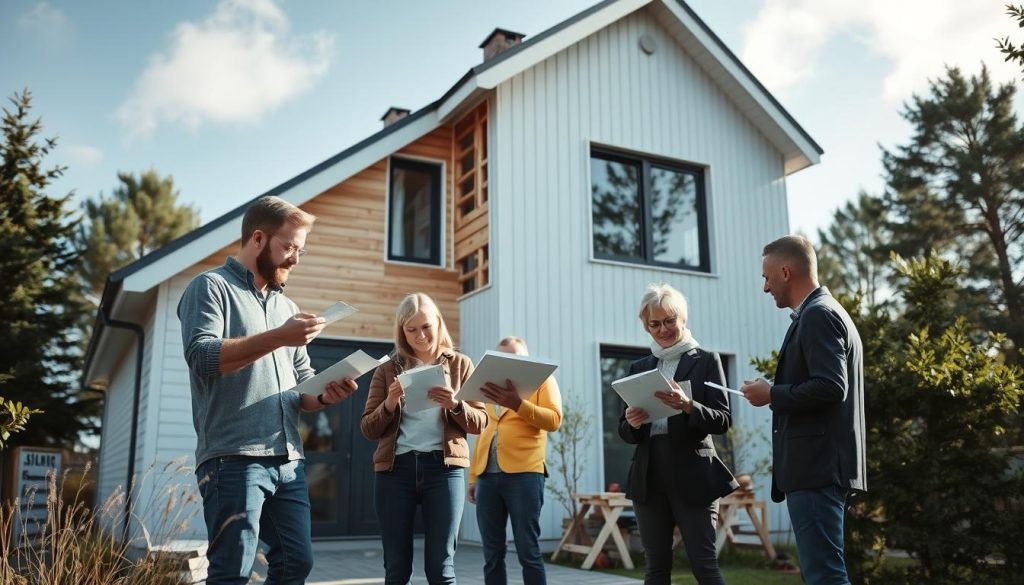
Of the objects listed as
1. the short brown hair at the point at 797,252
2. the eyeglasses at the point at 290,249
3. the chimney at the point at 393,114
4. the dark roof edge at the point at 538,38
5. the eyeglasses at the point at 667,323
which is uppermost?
the chimney at the point at 393,114

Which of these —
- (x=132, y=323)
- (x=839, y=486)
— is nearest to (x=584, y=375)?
(x=132, y=323)

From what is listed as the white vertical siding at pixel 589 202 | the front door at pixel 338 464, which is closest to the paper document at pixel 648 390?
the white vertical siding at pixel 589 202

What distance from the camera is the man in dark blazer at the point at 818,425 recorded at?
9.18 feet

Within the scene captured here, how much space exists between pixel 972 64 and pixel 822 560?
19627mm

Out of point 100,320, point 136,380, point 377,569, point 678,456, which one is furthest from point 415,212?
point 678,456

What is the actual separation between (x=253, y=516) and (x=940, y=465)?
4.46 metres

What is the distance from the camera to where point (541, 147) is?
930 centimetres

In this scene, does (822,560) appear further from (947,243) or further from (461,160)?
(947,243)

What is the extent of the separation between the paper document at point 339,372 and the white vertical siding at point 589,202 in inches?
221

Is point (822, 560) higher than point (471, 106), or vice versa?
point (471, 106)

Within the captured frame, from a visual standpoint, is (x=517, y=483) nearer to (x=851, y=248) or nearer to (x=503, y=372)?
(x=503, y=372)

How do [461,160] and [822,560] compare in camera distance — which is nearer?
[822,560]

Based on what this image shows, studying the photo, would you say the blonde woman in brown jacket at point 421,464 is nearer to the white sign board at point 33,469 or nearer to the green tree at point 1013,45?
the green tree at point 1013,45

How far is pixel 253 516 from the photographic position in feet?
7.98
